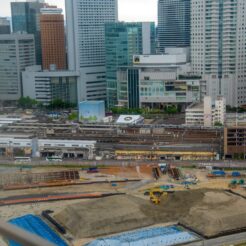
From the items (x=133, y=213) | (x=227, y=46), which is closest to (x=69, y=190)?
(x=133, y=213)

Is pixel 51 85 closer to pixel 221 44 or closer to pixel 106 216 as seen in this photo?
pixel 221 44

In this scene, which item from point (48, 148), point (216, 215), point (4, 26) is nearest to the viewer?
point (216, 215)

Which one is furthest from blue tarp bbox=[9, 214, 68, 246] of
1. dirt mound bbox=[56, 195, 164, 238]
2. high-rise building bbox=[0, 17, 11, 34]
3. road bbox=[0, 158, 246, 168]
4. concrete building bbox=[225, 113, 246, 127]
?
high-rise building bbox=[0, 17, 11, 34]

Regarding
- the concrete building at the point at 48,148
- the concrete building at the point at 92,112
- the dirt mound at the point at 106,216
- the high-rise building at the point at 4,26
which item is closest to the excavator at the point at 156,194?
the dirt mound at the point at 106,216

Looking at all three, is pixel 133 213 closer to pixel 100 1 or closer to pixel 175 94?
pixel 175 94

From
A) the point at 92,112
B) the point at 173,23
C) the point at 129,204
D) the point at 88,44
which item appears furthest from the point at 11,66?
the point at 129,204

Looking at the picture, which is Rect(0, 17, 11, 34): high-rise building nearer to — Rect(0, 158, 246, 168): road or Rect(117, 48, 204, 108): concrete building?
Rect(117, 48, 204, 108): concrete building
